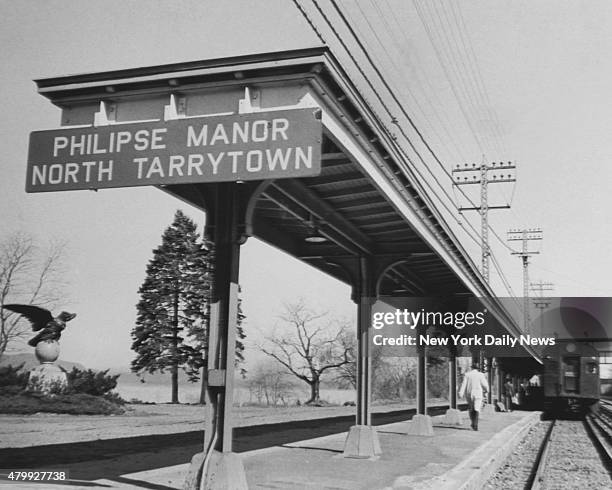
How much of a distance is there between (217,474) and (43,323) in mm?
15171

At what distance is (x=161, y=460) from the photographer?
1029 centimetres

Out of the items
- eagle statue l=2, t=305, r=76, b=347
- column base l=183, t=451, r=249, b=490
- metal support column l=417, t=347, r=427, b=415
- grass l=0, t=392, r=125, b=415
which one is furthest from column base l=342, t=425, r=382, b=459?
eagle statue l=2, t=305, r=76, b=347

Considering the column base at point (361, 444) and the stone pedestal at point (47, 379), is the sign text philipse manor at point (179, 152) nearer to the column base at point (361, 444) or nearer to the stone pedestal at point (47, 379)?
the column base at point (361, 444)

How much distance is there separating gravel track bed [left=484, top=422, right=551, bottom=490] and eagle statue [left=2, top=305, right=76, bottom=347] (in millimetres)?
12833

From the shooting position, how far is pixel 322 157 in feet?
25.1

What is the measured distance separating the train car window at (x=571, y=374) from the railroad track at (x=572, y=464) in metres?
12.5

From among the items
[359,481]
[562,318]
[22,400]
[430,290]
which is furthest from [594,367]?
[359,481]

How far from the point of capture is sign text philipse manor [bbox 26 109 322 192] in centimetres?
546

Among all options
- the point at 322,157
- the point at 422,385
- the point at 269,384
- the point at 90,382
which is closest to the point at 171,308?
the point at 269,384

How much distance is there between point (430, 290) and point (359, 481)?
10797 millimetres

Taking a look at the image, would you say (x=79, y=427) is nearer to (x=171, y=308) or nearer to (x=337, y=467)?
(x=337, y=467)

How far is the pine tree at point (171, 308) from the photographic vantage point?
3988cm

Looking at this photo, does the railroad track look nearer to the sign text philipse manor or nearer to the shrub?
the sign text philipse manor

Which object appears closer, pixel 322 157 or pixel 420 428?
pixel 322 157
